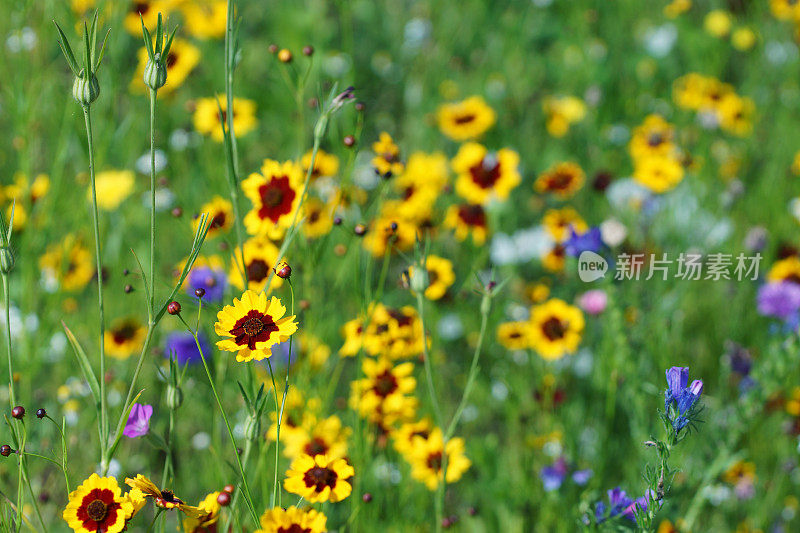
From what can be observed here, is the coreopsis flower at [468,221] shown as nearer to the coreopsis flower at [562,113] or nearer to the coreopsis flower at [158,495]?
the coreopsis flower at [562,113]

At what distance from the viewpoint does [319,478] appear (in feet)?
3.27

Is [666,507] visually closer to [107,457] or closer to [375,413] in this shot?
[375,413]

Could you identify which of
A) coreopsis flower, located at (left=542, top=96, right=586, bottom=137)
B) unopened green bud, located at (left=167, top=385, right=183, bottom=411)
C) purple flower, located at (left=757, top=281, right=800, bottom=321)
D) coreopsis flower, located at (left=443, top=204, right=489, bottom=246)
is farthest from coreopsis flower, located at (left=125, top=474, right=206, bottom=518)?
coreopsis flower, located at (left=542, top=96, right=586, bottom=137)

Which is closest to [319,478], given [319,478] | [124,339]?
[319,478]

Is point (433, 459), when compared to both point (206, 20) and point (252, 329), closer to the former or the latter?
point (252, 329)

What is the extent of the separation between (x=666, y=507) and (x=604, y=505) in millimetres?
122

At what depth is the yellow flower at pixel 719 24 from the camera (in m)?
2.87

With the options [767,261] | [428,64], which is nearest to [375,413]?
[767,261]

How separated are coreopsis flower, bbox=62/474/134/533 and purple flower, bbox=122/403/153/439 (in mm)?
121

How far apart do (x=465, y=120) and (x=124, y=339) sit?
1260 millimetres

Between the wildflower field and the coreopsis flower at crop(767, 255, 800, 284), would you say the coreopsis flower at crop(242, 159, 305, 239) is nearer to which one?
the wildflower field

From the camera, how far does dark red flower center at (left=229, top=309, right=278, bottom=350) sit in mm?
894

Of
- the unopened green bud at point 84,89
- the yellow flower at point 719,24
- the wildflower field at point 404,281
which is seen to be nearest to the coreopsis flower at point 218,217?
the wildflower field at point 404,281

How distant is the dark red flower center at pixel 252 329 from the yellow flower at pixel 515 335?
35.9 inches
